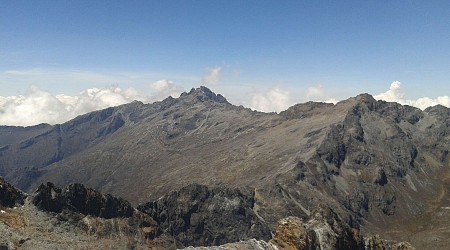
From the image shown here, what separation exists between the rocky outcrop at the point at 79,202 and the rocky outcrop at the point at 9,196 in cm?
447

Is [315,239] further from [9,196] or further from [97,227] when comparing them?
[97,227]

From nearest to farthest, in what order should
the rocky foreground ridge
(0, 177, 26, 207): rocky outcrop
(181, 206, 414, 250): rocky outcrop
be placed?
1. (181, 206, 414, 250): rocky outcrop
2. the rocky foreground ridge
3. (0, 177, 26, 207): rocky outcrop

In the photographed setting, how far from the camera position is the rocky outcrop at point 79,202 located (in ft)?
352

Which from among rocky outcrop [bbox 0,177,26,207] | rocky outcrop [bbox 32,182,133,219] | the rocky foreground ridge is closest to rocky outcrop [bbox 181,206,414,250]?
the rocky foreground ridge

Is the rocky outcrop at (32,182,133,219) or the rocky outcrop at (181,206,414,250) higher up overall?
the rocky outcrop at (32,182,133,219)

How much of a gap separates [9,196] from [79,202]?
23568mm

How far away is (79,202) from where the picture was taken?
390 ft


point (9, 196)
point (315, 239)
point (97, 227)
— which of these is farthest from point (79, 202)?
point (315, 239)

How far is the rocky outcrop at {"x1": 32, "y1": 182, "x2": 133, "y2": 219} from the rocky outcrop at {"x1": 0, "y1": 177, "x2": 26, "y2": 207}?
4.47m

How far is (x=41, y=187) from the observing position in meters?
108

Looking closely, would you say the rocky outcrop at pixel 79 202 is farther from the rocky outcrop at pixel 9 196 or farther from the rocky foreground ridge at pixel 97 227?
the rocky outcrop at pixel 9 196

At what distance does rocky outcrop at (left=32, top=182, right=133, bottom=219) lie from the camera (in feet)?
352

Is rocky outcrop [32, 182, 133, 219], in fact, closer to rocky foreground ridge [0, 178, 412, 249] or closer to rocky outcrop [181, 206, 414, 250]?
rocky foreground ridge [0, 178, 412, 249]

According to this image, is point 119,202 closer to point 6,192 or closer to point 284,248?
point 6,192
